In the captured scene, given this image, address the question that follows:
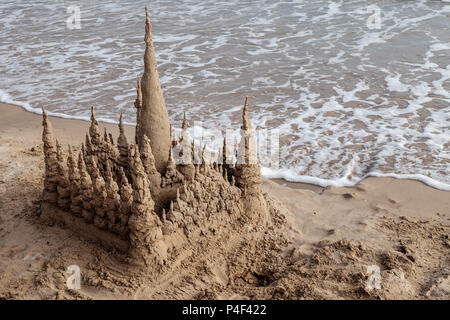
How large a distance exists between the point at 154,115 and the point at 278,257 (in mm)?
1757

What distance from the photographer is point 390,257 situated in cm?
405

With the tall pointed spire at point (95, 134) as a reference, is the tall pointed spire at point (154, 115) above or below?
above

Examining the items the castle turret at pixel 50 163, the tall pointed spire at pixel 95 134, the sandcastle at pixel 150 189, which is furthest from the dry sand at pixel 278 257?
the tall pointed spire at pixel 95 134

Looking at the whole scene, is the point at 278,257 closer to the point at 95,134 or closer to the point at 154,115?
the point at 154,115

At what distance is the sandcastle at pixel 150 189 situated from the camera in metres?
3.61

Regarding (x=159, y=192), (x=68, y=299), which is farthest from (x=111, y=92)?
(x=68, y=299)

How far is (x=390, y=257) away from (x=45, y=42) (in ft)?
39.6

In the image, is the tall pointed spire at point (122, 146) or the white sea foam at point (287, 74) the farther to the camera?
the white sea foam at point (287, 74)

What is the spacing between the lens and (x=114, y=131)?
747cm

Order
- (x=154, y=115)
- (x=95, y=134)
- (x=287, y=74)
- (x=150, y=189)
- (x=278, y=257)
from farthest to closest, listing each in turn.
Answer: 1. (x=287, y=74)
2. (x=95, y=134)
3. (x=278, y=257)
4. (x=150, y=189)
5. (x=154, y=115)

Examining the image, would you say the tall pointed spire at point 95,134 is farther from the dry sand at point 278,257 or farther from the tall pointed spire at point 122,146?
the dry sand at point 278,257

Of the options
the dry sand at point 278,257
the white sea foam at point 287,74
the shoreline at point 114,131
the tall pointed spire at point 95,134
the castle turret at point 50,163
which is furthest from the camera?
the white sea foam at point 287,74

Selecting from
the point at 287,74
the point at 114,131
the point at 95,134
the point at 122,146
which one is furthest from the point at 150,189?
the point at 287,74

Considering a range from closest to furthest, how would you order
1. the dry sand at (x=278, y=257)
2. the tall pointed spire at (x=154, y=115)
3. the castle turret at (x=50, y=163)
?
1. the dry sand at (x=278, y=257)
2. the tall pointed spire at (x=154, y=115)
3. the castle turret at (x=50, y=163)
